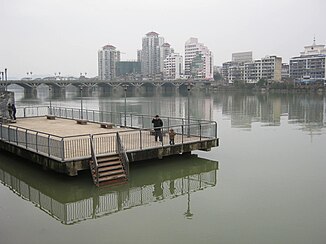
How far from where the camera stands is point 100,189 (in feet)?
53.5

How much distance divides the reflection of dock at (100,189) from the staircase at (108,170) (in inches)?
14.5

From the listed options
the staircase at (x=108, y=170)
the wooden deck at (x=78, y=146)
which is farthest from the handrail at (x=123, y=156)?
the wooden deck at (x=78, y=146)

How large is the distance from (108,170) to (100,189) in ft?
3.86

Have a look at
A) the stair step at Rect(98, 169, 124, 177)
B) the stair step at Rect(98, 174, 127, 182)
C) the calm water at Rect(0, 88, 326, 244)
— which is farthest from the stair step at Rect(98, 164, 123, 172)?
the calm water at Rect(0, 88, 326, 244)

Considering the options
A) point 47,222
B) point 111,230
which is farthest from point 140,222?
point 47,222

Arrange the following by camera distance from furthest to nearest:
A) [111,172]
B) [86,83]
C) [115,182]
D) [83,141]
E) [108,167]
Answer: [86,83] → [83,141] → [108,167] → [111,172] → [115,182]

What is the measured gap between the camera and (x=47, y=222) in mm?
13297

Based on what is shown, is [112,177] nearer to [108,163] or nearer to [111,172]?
[111,172]

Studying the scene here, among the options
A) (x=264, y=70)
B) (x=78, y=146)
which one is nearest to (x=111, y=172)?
(x=78, y=146)

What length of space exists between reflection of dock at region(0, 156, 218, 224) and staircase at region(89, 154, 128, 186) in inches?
14.5

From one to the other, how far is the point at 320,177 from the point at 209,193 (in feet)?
19.0

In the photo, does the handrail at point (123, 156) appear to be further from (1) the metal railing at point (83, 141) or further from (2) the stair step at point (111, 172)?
(1) the metal railing at point (83, 141)

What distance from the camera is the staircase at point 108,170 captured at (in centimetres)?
1661

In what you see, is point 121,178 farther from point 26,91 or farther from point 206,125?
point 26,91
